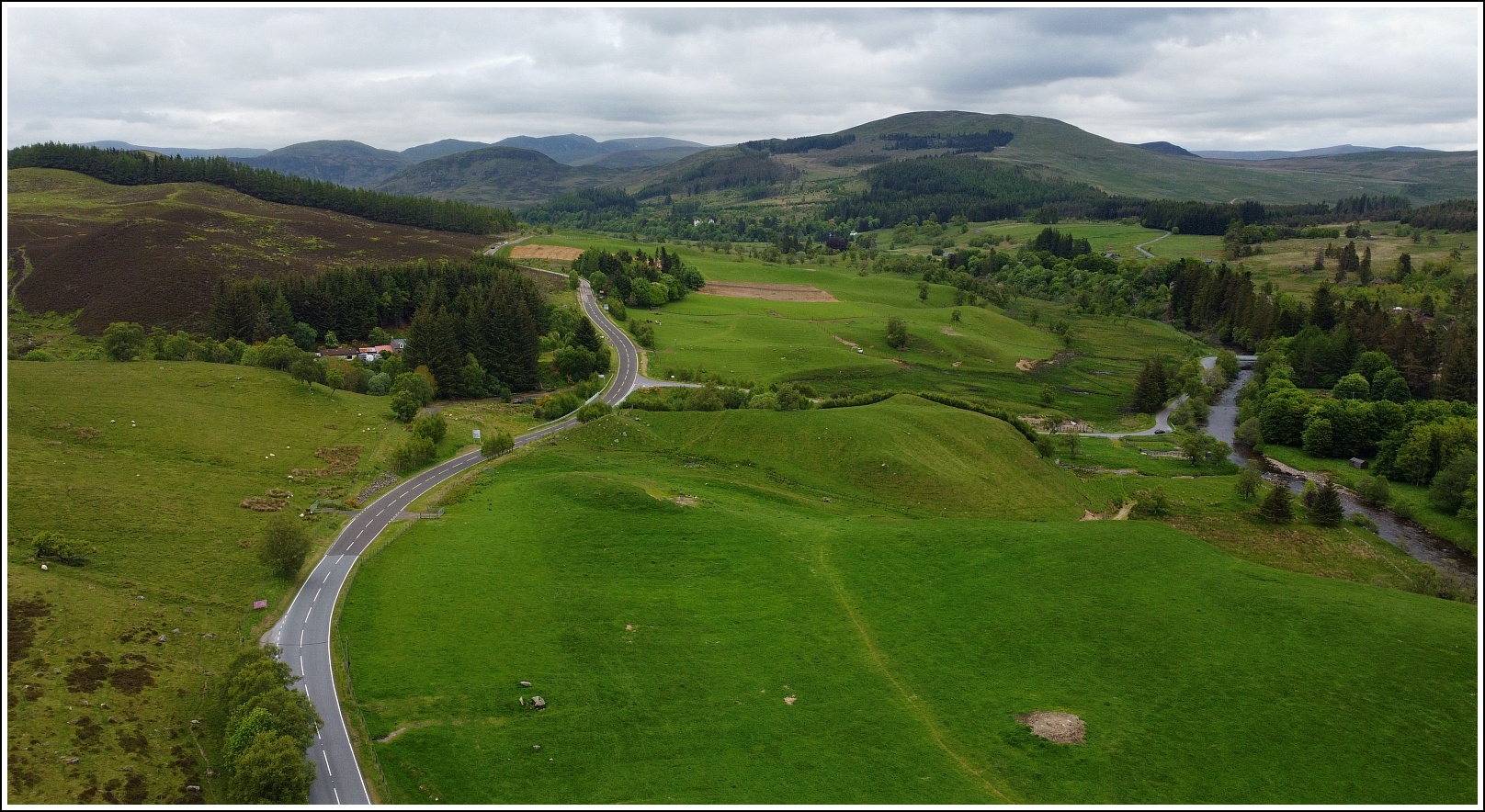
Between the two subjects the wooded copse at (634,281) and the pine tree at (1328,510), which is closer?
the pine tree at (1328,510)

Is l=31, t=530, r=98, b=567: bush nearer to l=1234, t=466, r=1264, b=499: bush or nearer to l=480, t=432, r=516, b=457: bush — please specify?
l=480, t=432, r=516, b=457: bush

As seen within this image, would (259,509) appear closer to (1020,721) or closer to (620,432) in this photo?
(620,432)

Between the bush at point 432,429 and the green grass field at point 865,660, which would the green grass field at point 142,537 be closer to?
the bush at point 432,429

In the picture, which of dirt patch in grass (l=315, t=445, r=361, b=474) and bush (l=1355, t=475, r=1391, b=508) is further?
bush (l=1355, t=475, r=1391, b=508)

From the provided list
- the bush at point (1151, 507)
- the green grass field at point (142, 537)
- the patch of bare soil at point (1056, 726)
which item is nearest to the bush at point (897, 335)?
the bush at point (1151, 507)

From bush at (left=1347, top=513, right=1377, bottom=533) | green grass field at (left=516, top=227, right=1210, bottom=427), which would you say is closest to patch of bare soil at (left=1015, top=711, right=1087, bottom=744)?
bush at (left=1347, top=513, right=1377, bottom=533)

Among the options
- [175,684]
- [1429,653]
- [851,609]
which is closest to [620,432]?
[851,609]
